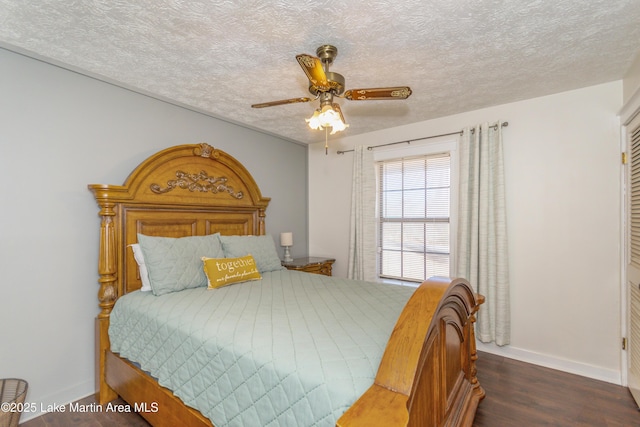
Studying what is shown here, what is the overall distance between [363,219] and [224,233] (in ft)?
5.48

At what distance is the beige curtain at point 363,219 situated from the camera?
3699 mm

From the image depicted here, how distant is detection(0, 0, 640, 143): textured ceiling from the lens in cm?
154

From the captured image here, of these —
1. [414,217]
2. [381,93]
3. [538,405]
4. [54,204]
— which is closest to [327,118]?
[381,93]

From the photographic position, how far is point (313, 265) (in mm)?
3645

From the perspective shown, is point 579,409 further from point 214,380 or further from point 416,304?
point 214,380

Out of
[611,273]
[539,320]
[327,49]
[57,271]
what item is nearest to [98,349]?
[57,271]

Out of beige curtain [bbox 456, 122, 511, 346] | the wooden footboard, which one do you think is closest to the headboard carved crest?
the wooden footboard

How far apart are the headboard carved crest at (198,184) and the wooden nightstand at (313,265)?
103 cm

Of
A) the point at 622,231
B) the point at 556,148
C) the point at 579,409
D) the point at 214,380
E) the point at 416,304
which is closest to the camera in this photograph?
the point at 416,304

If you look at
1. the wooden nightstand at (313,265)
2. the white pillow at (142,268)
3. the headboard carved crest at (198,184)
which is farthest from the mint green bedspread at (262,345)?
the wooden nightstand at (313,265)

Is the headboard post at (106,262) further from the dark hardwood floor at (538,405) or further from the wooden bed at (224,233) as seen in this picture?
the dark hardwood floor at (538,405)

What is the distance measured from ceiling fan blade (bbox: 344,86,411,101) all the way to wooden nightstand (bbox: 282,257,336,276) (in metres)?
2.16

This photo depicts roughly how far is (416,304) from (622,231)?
2.30 m

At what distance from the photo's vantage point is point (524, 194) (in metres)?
2.78
